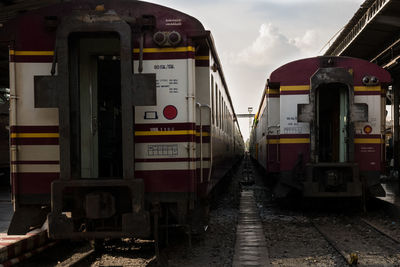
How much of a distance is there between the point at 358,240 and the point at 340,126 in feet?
9.12

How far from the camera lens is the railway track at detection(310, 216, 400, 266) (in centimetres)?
578

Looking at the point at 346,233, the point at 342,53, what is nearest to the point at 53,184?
the point at 346,233

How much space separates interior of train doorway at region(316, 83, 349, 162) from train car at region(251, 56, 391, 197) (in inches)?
0.9

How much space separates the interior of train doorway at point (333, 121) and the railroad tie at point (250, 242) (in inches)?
82.9

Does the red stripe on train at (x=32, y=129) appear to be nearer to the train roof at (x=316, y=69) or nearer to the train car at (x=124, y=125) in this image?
the train car at (x=124, y=125)

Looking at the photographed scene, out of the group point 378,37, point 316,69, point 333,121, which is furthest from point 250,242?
point 378,37

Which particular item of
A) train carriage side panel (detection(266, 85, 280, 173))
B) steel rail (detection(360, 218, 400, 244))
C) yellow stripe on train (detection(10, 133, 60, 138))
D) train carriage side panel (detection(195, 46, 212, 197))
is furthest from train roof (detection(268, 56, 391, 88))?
yellow stripe on train (detection(10, 133, 60, 138))

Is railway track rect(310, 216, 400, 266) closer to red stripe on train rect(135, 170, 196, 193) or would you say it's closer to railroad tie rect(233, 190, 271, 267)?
railroad tie rect(233, 190, 271, 267)

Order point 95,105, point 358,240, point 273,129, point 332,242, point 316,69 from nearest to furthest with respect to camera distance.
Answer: point 95,105 → point 332,242 → point 358,240 → point 316,69 → point 273,129

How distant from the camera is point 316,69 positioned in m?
8.96

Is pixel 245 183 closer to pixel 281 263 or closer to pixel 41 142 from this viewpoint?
pixel 281 263

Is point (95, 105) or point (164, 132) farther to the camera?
point (95, 105)

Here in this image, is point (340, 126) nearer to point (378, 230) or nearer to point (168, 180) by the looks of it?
point (378, 230)

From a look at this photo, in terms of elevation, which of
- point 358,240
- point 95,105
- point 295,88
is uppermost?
point 295,88
